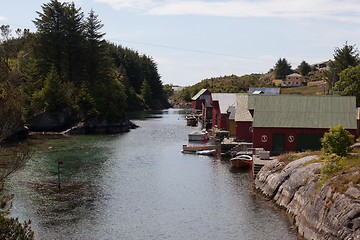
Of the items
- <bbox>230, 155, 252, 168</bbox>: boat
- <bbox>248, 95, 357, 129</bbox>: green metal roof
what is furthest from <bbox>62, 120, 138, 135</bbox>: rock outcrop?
<bbox>248, 95, 357, 129</bbox>: green metal roof

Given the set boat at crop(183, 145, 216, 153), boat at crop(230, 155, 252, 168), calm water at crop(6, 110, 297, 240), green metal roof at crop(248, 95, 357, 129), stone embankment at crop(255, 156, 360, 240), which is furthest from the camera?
boat at crop(183, 145, 216, 153)

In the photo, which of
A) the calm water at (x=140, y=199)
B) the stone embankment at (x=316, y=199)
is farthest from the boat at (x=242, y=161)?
the stone embankment at (x=316, y=199)

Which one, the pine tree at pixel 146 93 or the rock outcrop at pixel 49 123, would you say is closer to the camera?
the rock outcrop at pixel 49 123

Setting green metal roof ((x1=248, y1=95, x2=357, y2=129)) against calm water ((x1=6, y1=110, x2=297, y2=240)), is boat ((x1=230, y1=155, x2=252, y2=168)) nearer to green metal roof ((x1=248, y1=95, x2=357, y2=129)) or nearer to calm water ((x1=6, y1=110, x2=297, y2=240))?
calm water ((x1=6, y1=110, x2=297, y2=240))

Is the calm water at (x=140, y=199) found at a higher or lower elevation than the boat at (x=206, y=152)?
lower

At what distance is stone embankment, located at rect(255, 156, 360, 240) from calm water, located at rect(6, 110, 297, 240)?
153cm

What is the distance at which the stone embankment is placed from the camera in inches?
899

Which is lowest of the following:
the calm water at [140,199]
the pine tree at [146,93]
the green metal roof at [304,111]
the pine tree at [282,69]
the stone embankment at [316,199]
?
the calm water at [140,199]

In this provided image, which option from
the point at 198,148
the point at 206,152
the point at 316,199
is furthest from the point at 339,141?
the point at 198,148

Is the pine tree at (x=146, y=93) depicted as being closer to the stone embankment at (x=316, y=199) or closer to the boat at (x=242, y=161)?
the boat at (x=242, y=161)

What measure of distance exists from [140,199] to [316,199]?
16695 mm

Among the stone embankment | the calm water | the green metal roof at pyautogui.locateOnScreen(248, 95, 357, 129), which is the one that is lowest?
the calm water

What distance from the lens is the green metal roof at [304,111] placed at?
48812mm

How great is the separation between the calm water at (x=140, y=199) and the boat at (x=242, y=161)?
1.22m
